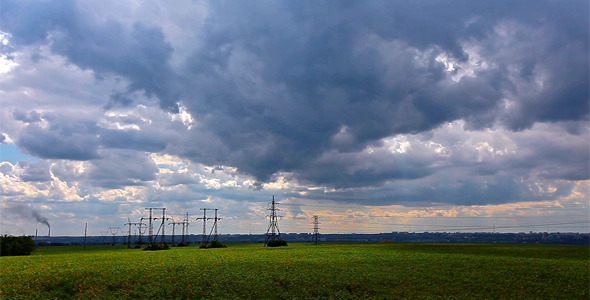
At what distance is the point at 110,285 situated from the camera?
51781 mm

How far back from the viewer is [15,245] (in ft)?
424

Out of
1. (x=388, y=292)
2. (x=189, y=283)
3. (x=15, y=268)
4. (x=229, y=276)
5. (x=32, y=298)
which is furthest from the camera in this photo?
(x=15, y=268)

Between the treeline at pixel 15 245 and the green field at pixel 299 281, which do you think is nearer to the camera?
the green field at pixel 299 281

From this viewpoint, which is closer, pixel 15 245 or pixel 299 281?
pixel 299 281

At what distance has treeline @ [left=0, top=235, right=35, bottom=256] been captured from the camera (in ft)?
417

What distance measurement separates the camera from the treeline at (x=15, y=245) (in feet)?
417

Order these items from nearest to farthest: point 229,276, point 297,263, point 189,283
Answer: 1. point 189,283
2. point 229,276
3. point 297,263

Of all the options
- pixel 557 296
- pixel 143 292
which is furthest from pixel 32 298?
pixel 557 296

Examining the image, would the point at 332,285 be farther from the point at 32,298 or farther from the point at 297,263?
the point at 32,298

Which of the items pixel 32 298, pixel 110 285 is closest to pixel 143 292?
pixel 110 285

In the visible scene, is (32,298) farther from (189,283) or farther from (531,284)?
(531,284)

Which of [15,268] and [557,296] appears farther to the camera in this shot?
[15,268]

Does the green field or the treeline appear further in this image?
the treeline

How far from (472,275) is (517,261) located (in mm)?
17992
